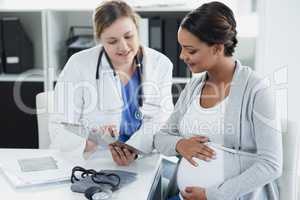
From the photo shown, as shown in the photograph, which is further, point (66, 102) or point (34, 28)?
point (34, 28)

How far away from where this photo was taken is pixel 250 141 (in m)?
1.50

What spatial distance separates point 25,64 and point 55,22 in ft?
1.13

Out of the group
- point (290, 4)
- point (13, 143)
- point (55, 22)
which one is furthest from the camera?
point (13, 143)

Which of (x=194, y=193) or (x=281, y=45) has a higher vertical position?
(x=281, y=45)

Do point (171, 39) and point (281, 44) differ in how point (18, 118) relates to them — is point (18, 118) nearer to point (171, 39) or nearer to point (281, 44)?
point (171, 39)

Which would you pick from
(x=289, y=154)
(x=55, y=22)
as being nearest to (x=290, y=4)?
(x=289, y=154)

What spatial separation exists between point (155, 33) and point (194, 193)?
1331mm

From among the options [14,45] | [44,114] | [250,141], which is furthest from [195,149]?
[14,45]

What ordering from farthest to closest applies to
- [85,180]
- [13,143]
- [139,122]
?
[13,143], [139,122], [85,180]

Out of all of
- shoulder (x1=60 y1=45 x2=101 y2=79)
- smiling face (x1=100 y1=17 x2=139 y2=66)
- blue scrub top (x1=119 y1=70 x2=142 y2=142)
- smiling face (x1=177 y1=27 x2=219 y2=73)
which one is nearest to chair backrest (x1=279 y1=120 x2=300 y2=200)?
smiling face (x1=177 y1=27 x2=219 y2=73)

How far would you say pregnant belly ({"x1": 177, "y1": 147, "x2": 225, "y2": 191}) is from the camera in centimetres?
149

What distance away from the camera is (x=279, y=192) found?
62.7 inches

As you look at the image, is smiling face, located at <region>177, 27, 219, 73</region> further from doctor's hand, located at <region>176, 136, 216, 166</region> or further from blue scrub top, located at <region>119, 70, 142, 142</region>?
blue scrub top, located at <region>119, 70, 142, 142</region>

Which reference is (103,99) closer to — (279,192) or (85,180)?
(85,180)
